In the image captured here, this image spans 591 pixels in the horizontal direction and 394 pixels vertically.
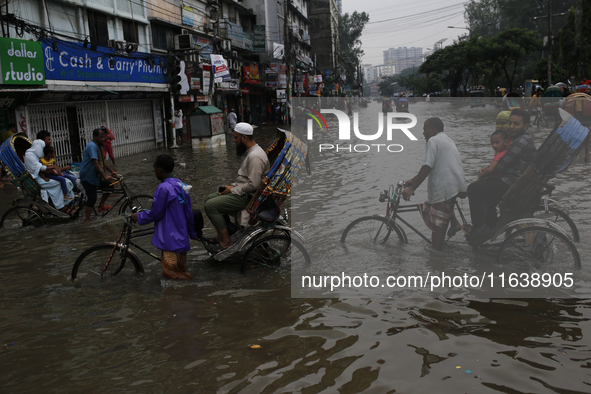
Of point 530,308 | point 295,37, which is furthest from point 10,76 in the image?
point 295,37

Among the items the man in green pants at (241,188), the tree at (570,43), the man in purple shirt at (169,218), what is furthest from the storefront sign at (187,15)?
the tree at (570,43)

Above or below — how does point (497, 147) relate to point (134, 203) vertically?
above

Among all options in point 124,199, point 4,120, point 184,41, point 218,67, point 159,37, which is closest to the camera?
point 124,199

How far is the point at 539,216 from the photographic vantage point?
5.25m

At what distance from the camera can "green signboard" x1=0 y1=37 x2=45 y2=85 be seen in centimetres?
1203

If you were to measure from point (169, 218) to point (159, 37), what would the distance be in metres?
20.9

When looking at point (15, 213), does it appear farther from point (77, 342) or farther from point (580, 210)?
point (580, 210)

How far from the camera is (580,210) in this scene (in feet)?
22.3

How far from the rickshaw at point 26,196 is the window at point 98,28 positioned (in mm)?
10638

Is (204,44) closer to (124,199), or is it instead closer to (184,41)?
(184,41)

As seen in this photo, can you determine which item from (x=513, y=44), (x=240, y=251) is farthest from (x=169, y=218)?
(x=513, y=44)

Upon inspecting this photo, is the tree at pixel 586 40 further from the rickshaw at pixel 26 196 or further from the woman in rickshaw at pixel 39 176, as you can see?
the woman in rickshaw at pixel 39 176

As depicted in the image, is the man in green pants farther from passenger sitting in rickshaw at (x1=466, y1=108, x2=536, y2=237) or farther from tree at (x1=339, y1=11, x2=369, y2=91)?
tree at (x1=339, y1=11, x2=369, y2=91)

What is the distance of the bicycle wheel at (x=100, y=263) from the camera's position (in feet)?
17.4
